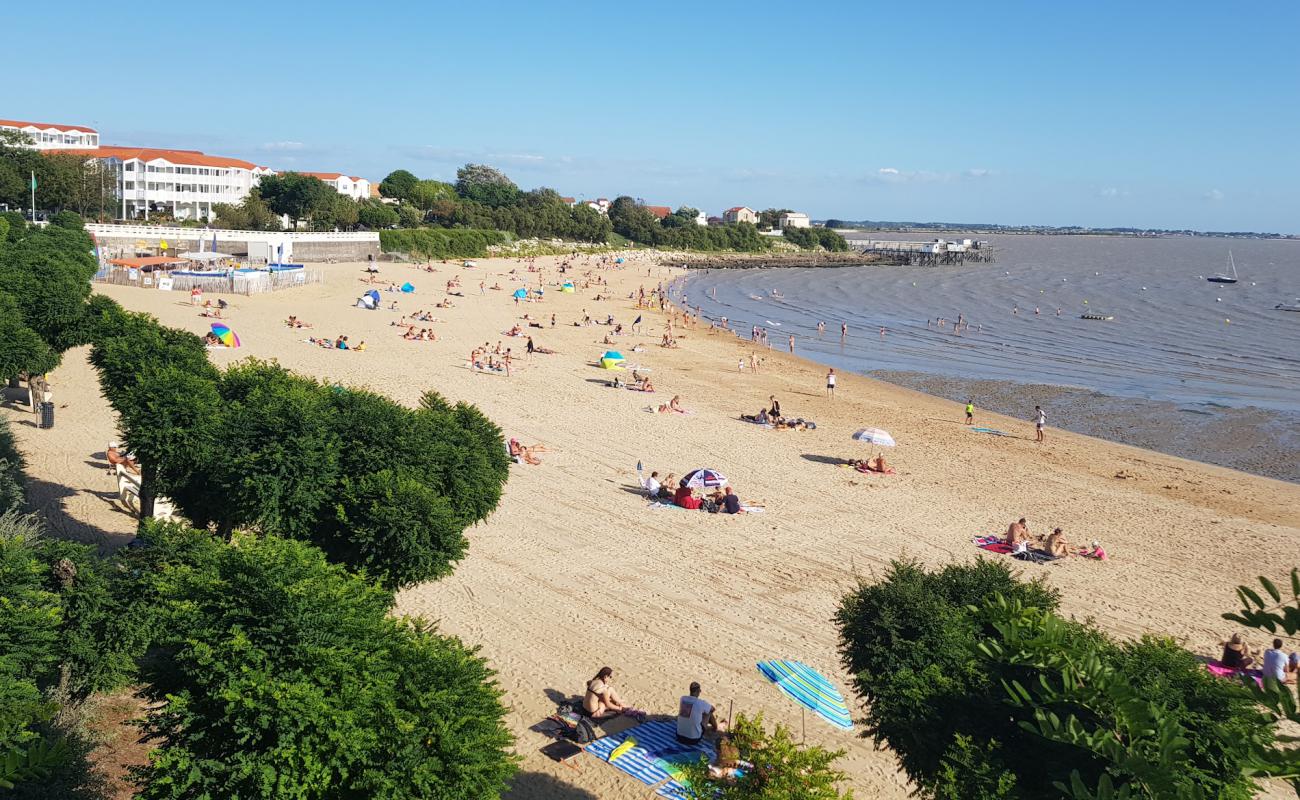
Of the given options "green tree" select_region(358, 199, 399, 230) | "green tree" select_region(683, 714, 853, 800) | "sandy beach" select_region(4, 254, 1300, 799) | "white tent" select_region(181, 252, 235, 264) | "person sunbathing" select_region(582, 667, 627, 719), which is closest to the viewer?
"green tree" select_region(683, 714, 853, 800)

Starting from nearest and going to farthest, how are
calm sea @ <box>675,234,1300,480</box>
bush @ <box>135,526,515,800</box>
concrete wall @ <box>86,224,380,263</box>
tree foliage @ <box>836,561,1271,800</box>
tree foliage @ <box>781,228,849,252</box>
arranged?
tree foliage @ <box>836,561,1271,800</box> → bush @ <box>135,526,515,800</box> → calm sea @ <box>675,234,1300,480</box> → concrete wall @ <box>86,224,380,263</box> → tree foliage @ <box>781,228,849,252</box>

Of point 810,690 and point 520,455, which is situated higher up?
point 520,455

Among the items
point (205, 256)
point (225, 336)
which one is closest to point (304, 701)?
point (225, 336)

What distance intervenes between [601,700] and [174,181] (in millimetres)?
77999

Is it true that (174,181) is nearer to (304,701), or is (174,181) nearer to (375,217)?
(375,217)

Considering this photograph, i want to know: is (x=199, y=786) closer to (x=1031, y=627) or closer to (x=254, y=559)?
(x=254, y=559)

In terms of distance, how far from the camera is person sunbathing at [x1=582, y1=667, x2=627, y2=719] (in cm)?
979

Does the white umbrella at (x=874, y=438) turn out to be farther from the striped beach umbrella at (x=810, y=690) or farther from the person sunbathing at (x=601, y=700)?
the person sunbathing at (x=601, y=700)

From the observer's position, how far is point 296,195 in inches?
3083

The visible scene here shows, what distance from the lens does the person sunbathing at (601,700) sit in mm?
9789

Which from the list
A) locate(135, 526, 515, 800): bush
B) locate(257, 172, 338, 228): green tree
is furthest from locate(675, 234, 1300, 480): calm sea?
locate(257, 172, 338, 228): green tree

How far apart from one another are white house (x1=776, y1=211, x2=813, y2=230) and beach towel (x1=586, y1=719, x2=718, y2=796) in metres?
159

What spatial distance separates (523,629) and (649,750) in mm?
3271

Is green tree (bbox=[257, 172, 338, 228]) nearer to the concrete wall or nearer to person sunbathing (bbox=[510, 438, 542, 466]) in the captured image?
the concrete wall
